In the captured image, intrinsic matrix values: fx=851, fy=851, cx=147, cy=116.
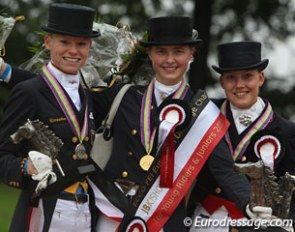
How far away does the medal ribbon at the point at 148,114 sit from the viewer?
→ 5789 mm

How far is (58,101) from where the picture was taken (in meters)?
5.50

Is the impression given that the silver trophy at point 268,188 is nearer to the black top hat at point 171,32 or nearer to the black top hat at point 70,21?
the black top hat at point 171,32

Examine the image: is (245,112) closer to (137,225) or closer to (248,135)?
(248,135)

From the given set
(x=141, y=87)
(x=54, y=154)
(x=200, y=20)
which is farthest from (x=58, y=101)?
(x=200, y=20)

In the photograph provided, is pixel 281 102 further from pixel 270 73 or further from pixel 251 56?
pixel 251 56

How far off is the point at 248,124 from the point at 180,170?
624 mm

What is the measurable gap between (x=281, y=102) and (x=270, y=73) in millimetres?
771

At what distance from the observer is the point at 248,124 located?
6117 millimetres

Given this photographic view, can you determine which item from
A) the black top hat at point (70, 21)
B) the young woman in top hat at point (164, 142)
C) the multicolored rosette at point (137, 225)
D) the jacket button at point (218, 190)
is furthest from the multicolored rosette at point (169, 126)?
the black top hat at point (70, 21)

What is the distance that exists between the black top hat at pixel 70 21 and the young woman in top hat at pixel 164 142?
20.3 inches

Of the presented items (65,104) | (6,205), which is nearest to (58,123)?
(65,104)

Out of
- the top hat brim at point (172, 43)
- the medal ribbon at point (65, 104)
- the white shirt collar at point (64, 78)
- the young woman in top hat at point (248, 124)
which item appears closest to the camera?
the medal ribbon at point (65, 104)

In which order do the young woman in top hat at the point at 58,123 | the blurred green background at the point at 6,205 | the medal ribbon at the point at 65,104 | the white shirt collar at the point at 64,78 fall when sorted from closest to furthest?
the young woman in top hat at the point at 58,123 < the medal ribbon at the point at 65,104 < the white shirt collar at the point at 64,78 < the blurred green background at the point at 6,205

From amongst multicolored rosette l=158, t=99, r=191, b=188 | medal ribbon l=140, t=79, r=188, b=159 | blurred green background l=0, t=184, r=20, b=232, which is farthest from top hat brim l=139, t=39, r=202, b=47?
blurred green background l=0, t=184, r=20, b=232
